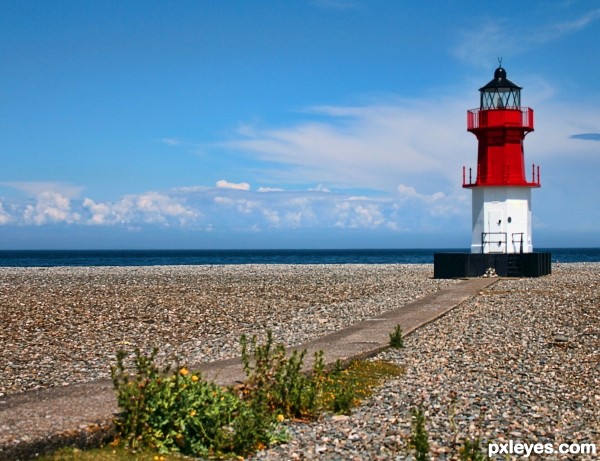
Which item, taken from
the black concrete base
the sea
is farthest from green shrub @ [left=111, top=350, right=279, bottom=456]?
the sea

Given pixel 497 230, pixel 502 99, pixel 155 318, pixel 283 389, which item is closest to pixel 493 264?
pixel 497 230

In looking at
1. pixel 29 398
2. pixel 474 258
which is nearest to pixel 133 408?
pixel 29 398

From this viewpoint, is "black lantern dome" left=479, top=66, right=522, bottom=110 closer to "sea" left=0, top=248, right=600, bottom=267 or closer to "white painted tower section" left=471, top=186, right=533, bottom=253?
"white painted tower section" left=471, top=186, right=533, bottom=253

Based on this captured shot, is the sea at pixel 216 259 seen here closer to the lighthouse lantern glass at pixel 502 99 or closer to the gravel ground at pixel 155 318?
the lighthouse lantern glass at pixel 502 99

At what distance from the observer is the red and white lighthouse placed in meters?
30.0

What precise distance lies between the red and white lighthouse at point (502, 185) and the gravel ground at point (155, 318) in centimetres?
497

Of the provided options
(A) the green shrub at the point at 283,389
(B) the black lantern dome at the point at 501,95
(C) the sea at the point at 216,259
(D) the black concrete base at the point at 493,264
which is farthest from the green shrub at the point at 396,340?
(C) the sea at the point at 216,259

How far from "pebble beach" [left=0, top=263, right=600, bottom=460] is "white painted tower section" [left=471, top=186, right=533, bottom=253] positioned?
589 centimetres

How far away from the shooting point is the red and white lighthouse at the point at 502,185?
29984 millimetres

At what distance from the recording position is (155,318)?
1581cm

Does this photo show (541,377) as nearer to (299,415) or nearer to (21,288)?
(299,415)

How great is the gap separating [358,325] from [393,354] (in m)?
2.94

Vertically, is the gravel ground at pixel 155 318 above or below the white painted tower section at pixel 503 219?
below

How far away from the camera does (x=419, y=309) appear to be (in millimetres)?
17062
